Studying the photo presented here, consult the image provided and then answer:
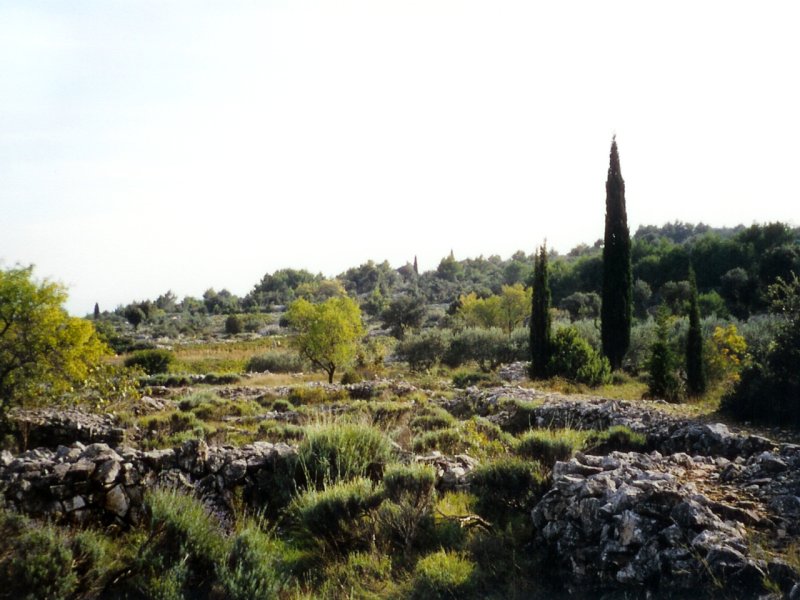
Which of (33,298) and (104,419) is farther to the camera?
(104,419)

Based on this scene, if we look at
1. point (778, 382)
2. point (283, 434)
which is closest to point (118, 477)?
point (283, 434)

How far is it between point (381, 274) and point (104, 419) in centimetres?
8779

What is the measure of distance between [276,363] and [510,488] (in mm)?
30276

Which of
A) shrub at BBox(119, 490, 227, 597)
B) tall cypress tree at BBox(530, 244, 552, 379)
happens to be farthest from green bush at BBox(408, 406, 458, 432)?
tall cypress tree at BBox(530, 244, 552, 379)

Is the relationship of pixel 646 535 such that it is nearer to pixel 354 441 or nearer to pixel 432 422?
pixel 354 441

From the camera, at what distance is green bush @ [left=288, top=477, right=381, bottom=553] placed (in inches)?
240

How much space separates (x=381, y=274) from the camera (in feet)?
333

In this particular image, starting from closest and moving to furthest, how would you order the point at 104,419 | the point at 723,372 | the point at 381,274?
the point at 104,419 → the point at 723,372 → the point at 381,274

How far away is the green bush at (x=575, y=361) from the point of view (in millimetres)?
20672

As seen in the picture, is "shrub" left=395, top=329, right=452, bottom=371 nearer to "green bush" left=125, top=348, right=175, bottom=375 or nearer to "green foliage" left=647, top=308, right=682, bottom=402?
"green bush" left=125, top=348, right=175, bottom=375

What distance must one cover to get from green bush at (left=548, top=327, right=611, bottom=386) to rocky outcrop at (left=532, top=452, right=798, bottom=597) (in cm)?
1494

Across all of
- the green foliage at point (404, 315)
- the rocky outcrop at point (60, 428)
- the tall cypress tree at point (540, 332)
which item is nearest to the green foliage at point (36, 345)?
the rocky outcrop at point (60, 428)

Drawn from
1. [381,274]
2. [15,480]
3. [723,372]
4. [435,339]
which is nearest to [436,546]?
[15,480]

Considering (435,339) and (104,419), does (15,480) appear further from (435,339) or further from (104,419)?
(435,339)
